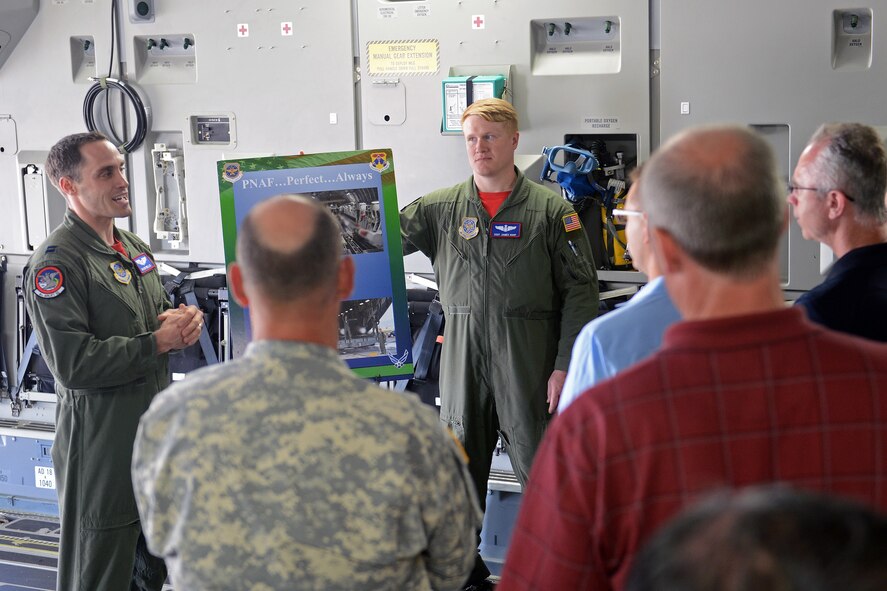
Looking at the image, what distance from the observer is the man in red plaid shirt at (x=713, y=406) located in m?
1.36

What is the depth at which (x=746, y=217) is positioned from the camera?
1391 millimetres

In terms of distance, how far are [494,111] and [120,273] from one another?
5.20 ft

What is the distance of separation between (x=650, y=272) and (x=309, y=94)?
129 inches

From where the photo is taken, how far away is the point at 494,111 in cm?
408

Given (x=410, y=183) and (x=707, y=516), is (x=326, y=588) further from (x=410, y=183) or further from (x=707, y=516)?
(x=410, y=183)

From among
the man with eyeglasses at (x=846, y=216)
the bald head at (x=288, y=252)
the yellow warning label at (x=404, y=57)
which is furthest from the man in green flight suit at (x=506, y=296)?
the bald head at (x=288, y=252)

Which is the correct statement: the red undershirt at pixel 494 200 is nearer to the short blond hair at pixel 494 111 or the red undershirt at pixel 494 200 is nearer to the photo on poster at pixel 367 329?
the short blond hair at pixel 494 111

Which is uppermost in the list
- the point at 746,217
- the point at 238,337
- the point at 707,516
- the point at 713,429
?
the point at 746,217

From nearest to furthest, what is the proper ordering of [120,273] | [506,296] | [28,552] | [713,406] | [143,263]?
[713,406] < [120,273] < [143,263] < [506,296] < [28,552]

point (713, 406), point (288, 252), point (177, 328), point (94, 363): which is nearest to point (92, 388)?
point (94, 363)

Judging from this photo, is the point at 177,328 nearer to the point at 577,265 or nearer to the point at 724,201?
the point at 577,265

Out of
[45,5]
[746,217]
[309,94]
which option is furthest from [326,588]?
[45,5]

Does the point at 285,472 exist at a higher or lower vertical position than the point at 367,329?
higher

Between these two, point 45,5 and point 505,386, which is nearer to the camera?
point 505,386
